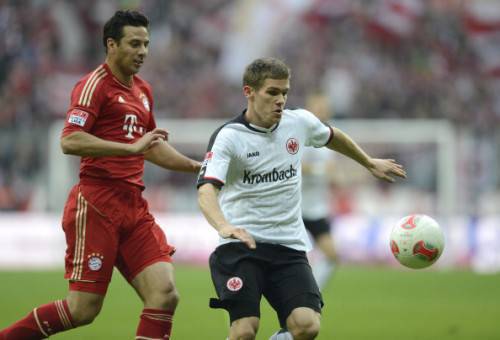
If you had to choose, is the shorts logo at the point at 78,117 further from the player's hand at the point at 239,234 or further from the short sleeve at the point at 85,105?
the player's hand at the point at 239,234

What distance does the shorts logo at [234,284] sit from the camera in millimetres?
6273

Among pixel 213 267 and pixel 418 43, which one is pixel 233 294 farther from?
pixel 418 43

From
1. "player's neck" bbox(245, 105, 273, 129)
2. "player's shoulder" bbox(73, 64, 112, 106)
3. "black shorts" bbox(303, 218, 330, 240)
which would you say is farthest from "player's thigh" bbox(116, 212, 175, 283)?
"black shorts" bbox(303, 218, 330, 240)

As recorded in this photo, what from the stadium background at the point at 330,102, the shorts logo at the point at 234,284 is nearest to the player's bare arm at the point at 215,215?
the shorts logo at the point at 234,284

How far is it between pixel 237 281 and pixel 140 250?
836 millimetres

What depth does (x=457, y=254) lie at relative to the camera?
706 inches

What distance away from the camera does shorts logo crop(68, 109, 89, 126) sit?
21.4ft

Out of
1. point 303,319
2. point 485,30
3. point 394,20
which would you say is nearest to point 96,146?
point 303,319

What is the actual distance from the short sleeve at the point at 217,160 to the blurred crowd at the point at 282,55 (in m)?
15.2

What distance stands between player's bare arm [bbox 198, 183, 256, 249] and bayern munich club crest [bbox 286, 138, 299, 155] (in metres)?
0.67

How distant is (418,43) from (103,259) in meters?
18.6

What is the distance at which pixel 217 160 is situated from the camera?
20.7ft

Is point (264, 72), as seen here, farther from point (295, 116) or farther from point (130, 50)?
point (130, 50)

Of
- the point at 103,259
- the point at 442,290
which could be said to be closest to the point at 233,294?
the point at 103,259
